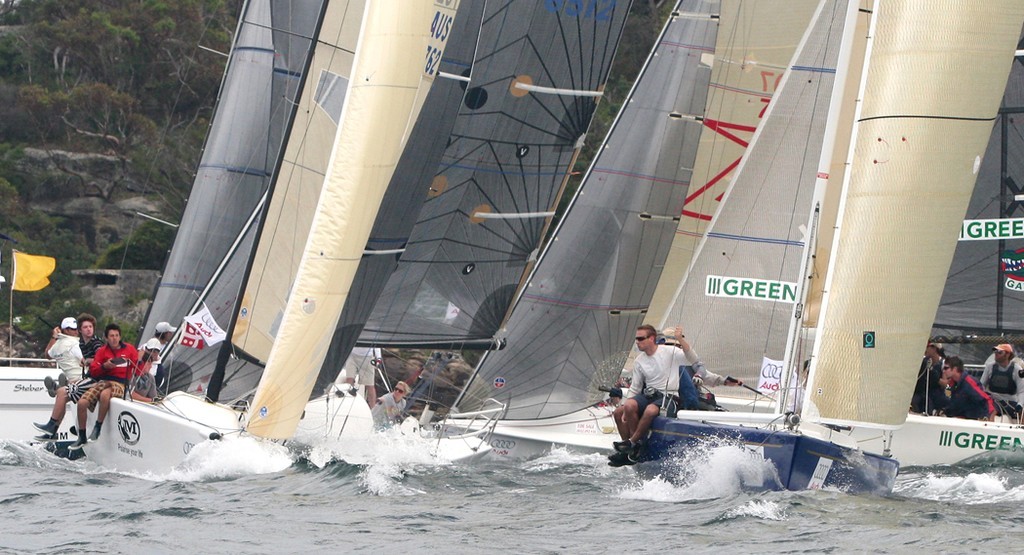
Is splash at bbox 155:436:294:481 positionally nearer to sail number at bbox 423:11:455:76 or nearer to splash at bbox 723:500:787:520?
sail number at bbox 423:11:455:76

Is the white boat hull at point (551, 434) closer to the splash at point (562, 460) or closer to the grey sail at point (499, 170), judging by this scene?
the splash at point (562, 460)

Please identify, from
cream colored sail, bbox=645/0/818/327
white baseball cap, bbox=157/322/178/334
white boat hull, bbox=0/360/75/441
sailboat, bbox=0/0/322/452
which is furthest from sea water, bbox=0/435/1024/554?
cream colored sail, bbox=645/0/818/327

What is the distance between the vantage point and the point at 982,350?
62.5 feet

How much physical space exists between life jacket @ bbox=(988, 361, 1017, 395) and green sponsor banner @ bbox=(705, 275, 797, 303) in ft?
7.28

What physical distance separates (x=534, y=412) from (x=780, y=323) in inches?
106

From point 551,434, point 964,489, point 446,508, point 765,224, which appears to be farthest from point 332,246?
point 765,224

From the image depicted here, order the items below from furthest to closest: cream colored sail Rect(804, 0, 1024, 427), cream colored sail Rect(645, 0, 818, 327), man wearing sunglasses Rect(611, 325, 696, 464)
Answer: cream colored sail Rect(645, 0, 818, 327) < man wearing sunglasses Rect(611, 325, 696, 464) < cream colored sail Rect(804, 0, 1024, 427)

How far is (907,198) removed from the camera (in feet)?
36.7

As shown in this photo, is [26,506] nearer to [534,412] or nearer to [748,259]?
[534,412]

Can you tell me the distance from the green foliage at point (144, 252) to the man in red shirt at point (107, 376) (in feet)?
61.5

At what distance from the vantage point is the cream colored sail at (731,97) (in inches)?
672

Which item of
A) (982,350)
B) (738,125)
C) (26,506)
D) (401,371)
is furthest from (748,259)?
(401,371)

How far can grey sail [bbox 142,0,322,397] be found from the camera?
1714 cm

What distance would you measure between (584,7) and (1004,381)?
18.6ft
